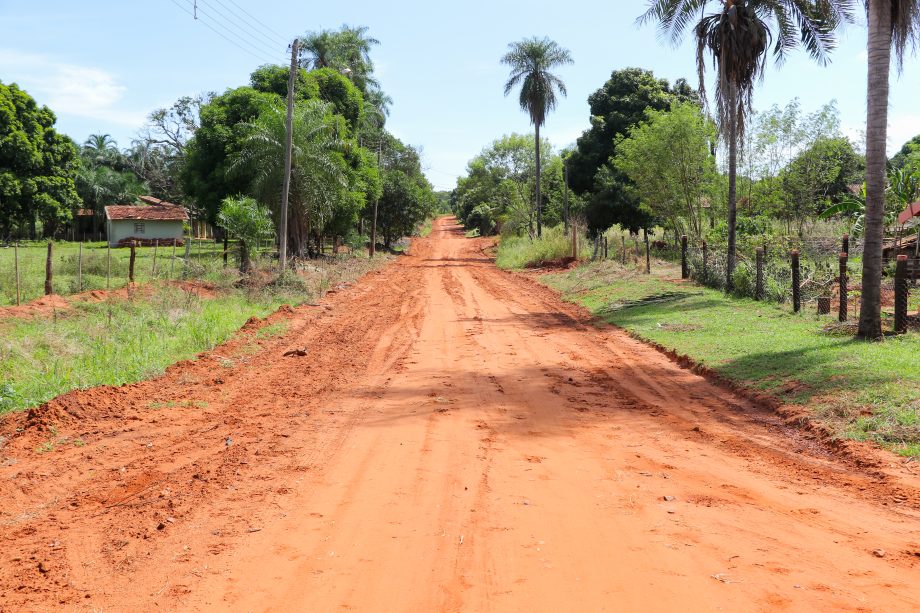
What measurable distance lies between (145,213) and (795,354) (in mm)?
59290

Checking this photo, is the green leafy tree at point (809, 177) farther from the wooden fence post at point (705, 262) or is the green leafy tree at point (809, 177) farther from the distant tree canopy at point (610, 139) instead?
the distant tree canopy at point (610, 139)

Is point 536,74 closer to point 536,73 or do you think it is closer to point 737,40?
point 536,73

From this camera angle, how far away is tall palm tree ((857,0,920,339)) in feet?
38.8

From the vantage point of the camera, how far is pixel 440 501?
5.76 m

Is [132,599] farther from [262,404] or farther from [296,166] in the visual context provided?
[296,166]

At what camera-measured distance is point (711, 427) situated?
8.25m

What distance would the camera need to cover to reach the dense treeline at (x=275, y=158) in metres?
30.2

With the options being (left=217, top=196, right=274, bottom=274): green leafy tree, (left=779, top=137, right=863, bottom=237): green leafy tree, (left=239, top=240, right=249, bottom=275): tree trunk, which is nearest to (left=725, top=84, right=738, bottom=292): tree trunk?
(left=779, top=137, right=863, bottom=237): green leafy tree

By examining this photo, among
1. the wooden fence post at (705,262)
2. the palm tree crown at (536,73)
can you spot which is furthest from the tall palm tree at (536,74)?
the wooden fence post at (705,262)

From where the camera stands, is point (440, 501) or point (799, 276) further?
point (799, 276)

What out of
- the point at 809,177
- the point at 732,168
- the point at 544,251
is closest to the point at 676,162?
the point at 809,177

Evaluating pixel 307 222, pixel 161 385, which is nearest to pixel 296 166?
pixel 307 222

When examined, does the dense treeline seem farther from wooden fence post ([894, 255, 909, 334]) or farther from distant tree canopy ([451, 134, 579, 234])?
wooden fence post ([894, 255, 909, 334])

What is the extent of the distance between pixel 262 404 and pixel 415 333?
6398 millimetres
